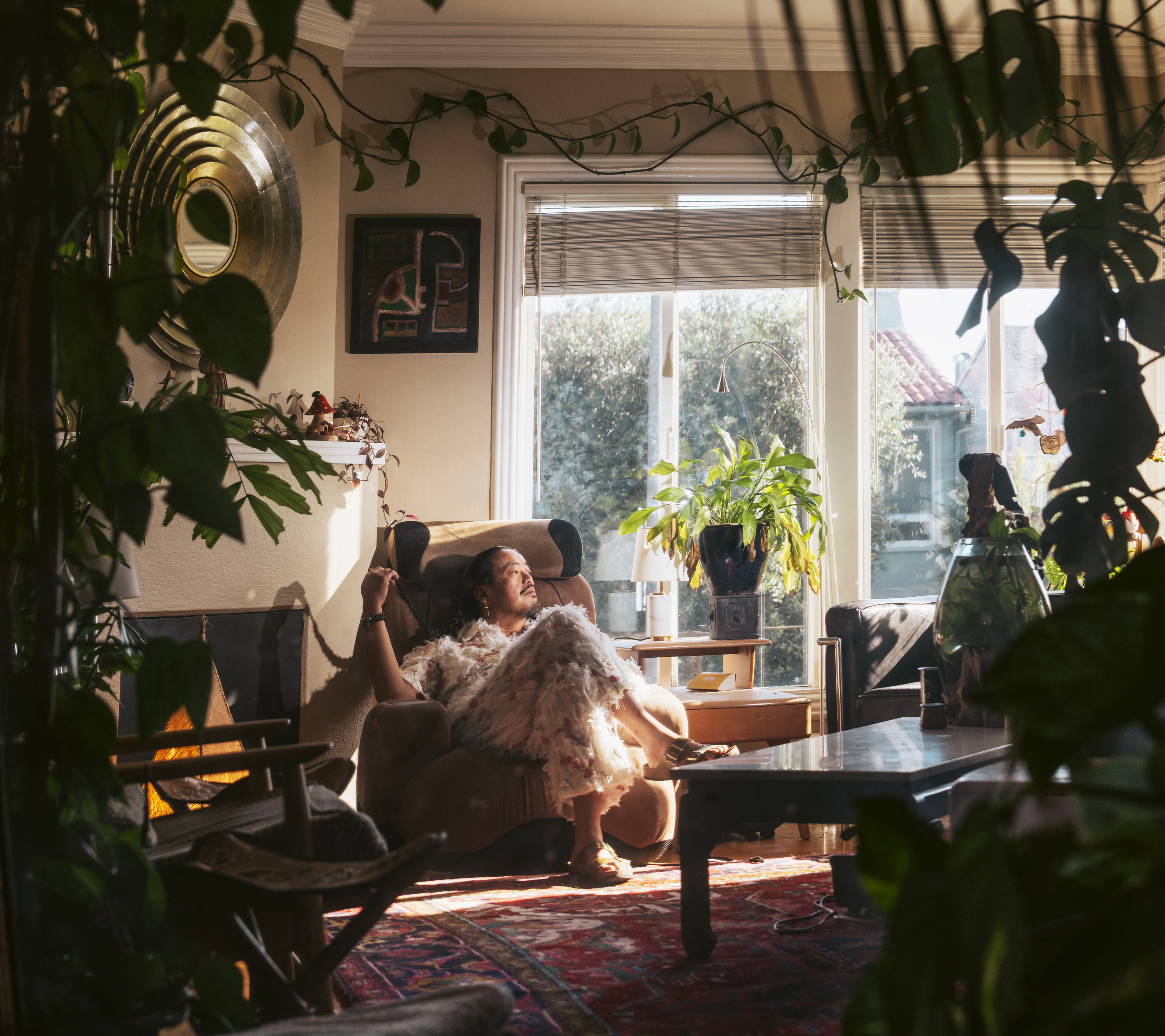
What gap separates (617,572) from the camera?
449 centimetres

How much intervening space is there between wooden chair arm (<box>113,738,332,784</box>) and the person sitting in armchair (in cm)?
108

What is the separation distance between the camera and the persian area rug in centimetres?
184

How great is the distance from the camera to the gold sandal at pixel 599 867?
Answer: 9.23 ft

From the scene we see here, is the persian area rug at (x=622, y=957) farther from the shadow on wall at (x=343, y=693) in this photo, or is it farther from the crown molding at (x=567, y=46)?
the crown molding at (x=567, y=46)

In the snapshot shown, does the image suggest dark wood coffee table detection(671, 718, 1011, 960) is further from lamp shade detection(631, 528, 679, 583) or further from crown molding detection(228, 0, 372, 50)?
crown molding detection(228, 0, 372, 50)

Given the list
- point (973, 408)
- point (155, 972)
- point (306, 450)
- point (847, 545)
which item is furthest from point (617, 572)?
point (155, 972)

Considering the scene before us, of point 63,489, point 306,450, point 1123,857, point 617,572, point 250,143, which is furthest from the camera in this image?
point 617,572

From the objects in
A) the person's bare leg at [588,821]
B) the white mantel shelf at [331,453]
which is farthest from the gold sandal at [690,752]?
the white mantel shelf at [331,453]

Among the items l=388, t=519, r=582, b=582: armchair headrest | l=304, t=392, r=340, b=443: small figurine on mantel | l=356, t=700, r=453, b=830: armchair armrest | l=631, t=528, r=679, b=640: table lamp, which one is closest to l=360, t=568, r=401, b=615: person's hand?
l=388, t=519, r=582, b=582: armchair headrest

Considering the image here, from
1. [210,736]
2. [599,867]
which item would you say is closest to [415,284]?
[599,867]

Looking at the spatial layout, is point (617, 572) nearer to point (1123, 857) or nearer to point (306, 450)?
point (306, 450)

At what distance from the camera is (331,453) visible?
3658 millimetres

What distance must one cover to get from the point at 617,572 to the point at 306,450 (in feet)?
10.6

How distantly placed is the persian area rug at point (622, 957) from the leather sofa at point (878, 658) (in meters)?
0.73
